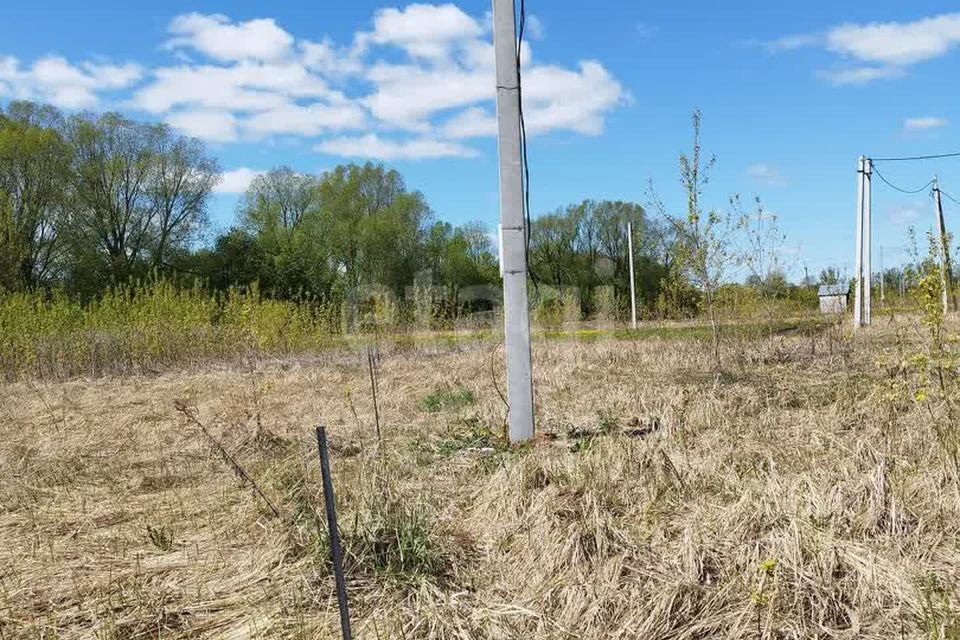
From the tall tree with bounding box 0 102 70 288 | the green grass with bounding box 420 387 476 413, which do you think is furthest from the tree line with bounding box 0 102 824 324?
the green grass with bounding box 420 387 476 413

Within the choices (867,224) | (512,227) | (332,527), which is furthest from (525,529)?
(867,224)

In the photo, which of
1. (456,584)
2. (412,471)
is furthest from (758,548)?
(412,471)

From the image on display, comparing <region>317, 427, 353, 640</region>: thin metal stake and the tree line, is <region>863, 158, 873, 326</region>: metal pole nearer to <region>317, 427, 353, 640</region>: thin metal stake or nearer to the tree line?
the tree line

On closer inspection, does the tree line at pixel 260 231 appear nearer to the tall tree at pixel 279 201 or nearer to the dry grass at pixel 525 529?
the tall tree at pixel 279 201

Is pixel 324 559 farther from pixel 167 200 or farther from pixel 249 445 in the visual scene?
pixel 167 200

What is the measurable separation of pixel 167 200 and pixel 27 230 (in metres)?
5.91

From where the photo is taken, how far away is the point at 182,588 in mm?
2693

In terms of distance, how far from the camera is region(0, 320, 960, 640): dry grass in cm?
238

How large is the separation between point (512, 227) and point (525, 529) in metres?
2.34

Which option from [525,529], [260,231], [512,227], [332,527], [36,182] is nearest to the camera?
[332,527]

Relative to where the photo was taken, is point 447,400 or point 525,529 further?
point 447,400

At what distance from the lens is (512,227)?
4871mm

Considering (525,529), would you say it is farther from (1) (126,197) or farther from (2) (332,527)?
(1) (126,197)

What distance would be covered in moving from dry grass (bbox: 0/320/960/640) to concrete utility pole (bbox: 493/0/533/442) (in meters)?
0.35
